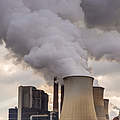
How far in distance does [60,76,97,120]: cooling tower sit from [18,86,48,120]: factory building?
1495 inches

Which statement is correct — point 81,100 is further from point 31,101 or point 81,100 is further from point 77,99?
point 31,101

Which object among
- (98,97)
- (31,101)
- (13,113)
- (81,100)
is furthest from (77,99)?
(13,113)

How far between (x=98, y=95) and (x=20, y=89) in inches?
1368

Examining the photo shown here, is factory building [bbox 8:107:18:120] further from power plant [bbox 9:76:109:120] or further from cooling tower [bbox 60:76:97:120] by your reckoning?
cooling tower [bbox 60:76:97:120]

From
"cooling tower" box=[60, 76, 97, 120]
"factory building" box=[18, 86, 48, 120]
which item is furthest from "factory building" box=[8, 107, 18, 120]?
"cooling tower" box=[60, 76, 97, 120]

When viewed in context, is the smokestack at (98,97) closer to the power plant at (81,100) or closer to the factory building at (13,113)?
the power plant at (81,100)

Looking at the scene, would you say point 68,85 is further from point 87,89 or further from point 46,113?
point 46,113

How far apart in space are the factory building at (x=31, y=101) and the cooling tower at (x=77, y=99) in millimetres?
37971

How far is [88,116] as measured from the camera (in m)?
15.8

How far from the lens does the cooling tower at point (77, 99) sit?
15.4 metres

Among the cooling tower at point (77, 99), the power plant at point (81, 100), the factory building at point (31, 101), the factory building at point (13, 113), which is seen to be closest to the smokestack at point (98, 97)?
the power plant at point (81, 100)

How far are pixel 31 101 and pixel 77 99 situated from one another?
129 ft

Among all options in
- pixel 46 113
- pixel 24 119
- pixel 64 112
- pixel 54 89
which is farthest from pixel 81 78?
pixel 24 119

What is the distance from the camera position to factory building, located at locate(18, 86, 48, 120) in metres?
54.0
